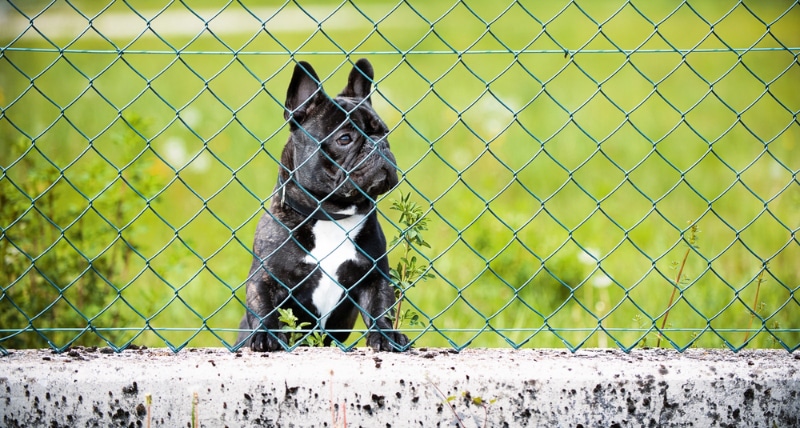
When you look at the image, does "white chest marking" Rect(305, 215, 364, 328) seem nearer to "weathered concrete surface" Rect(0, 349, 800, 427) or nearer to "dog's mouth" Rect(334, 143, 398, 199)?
"dog's mouth" Rect(334, 143, 398, 199)

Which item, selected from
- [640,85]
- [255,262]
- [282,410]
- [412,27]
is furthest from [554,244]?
[412,27]

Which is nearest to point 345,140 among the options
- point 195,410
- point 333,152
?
point 333,152

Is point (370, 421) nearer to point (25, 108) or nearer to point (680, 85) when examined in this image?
point (25, 108)

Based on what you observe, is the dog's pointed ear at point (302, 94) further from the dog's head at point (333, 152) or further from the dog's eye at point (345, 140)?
the dog's eye at point (345, 140)

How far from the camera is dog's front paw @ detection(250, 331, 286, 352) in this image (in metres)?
2.82

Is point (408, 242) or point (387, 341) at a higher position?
point (408, 242)

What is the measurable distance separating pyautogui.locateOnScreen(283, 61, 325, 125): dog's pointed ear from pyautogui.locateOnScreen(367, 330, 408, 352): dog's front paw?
836 millimetres

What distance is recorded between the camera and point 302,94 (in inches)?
119

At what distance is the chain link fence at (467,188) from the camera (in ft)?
9.34

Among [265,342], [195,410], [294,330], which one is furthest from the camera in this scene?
[265,342]

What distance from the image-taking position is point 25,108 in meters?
8.65

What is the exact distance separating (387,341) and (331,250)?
1.41 feet

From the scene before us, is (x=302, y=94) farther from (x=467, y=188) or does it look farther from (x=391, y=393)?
(x=467, y=188)

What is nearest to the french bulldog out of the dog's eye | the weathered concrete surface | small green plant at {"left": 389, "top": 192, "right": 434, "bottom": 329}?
the dog's eye
